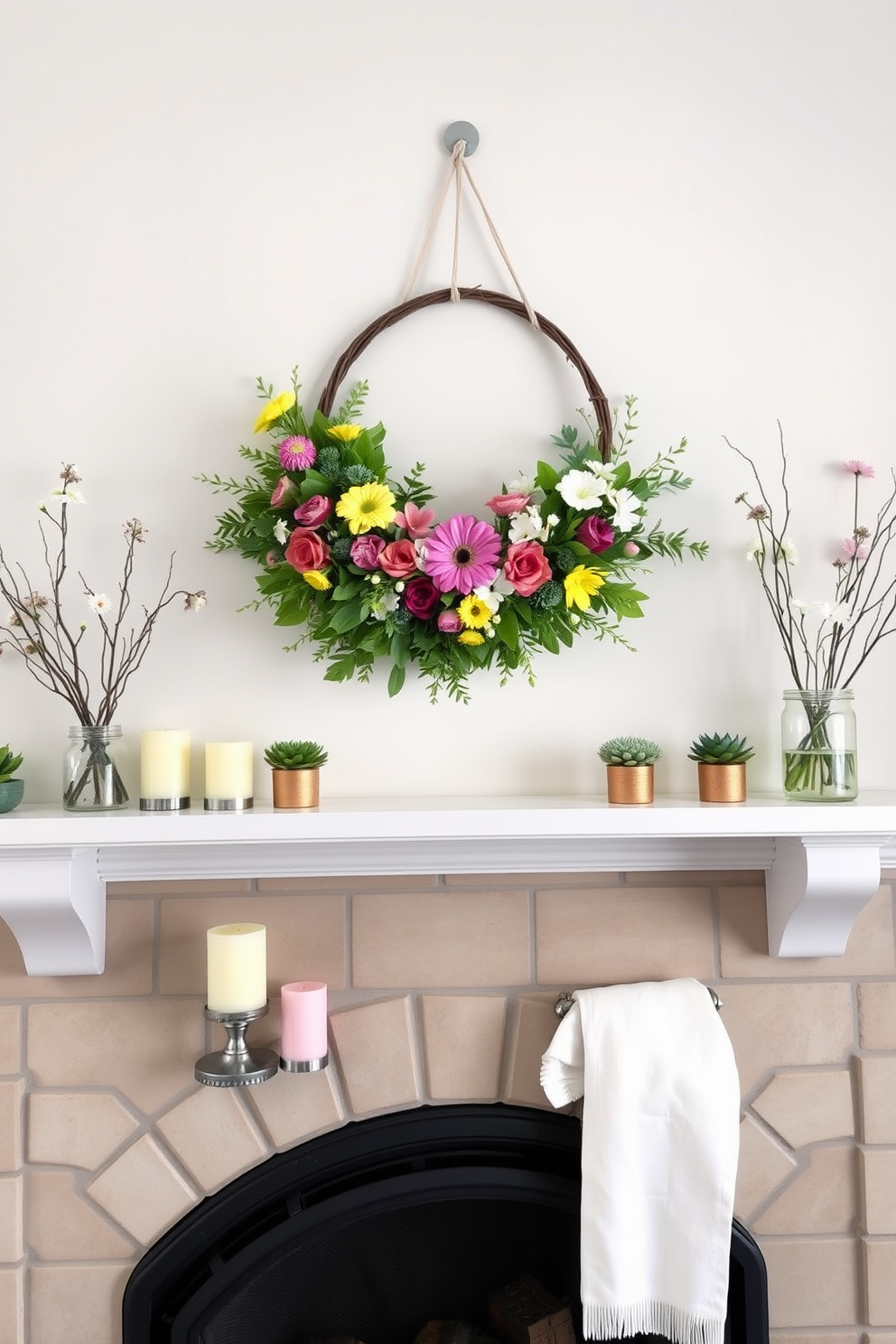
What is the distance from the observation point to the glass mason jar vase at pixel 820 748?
1083 mm

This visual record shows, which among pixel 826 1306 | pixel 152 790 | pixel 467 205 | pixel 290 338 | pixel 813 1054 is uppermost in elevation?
pixel 467 205

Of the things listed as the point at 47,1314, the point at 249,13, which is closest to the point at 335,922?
the point at 47,1314

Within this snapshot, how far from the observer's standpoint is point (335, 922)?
1160 millimetres

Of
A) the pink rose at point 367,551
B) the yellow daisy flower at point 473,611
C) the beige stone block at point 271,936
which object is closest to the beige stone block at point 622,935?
the beige stone block at point 271,936

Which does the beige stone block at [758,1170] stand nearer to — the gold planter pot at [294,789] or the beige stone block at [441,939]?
the beige stone block at [441,939]

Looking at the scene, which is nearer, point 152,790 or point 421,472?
point 152,790

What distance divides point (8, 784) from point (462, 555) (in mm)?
636

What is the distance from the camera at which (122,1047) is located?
114 cm

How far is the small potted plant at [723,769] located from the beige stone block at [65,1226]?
3.17 feet

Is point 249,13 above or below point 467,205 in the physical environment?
above

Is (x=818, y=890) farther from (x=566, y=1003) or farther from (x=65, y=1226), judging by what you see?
(x=65, y=1226)

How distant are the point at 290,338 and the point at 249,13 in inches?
18.9

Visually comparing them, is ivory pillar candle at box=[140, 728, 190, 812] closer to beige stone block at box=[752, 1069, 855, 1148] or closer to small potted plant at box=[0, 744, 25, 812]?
small potted plant at box=[0, 744, 25, 812]

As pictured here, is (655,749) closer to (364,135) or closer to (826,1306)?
(826,1306)
